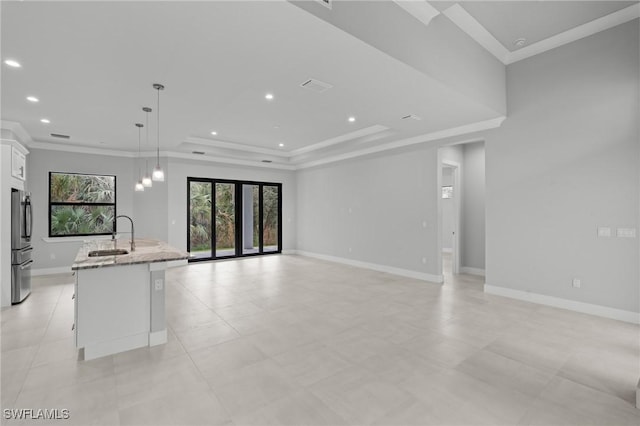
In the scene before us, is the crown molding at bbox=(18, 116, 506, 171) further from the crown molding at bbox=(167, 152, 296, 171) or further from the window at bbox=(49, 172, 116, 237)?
the window at bbox=(49, 172, 116, 237)

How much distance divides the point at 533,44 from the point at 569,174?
194 centimetres

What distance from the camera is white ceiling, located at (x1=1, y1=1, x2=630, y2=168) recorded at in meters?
2.36

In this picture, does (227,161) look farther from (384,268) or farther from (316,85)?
(316,85)

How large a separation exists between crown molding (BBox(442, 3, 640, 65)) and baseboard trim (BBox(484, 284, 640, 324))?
143 inches

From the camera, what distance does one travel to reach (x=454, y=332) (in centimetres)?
345

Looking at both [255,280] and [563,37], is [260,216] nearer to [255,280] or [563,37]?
[255,280]

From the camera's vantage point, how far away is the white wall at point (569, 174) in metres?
3.80

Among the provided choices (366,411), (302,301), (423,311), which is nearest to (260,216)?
(302,301)

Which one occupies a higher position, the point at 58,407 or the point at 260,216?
the point at 260,216

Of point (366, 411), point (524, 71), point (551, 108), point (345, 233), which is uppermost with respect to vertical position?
point (524, 71)

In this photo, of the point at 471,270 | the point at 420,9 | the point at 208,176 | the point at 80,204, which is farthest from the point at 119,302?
the point at 471,270

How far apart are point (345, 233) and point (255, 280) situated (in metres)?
2.92

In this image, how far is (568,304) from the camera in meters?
4.26

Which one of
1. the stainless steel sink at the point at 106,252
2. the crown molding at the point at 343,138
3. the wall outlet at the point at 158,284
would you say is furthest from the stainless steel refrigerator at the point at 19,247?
the crown molding at the point at 343,138
